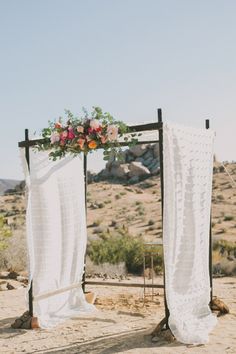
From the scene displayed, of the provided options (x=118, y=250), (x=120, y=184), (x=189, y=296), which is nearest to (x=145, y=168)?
(x=120, y=184)

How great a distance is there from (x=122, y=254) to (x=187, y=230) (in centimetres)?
780

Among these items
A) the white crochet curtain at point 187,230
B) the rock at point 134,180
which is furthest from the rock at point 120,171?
the white crochet curtain at point 187,230

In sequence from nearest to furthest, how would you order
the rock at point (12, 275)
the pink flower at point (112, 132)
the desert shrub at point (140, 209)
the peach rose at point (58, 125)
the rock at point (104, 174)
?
the pink flower at point (112, 132)
the peach rose at point (58, 125)
the rock at point (12, 275)
the desert shrub at point (140, 209)
the rock at point (104, 174)

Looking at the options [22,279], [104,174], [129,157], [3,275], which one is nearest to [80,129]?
[22,279]

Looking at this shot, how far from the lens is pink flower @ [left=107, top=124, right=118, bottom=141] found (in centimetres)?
739

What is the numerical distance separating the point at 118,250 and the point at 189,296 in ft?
27.1

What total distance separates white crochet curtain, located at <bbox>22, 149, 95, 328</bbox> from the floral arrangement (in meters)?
0.35

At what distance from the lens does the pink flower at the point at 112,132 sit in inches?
291

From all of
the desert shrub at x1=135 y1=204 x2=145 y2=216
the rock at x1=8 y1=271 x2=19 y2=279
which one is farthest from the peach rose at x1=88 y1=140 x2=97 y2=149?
the desert shrub at x1=135 y1=204 x2=145 y2=216

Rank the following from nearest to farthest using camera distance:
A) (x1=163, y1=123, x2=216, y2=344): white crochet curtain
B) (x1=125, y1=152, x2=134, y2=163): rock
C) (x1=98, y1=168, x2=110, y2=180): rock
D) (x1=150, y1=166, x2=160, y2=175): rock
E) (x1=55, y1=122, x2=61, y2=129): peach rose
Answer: (x1=163, y1=123, x2=216, y2=344): white crochet curtain, (x1=55, y1=122, x2=61, y2=129): peach rose, (x1=150, y1=166, x2=160, y2=175): rock, (x1=98, y1=168, x2=110, y2=180): rock, (x1=125, y1=152, x2=134, y2=163): rock

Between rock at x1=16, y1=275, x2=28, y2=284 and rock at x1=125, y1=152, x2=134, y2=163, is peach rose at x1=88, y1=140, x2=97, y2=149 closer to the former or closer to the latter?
rock at x1=16, y1=275, x2=28, y2=284

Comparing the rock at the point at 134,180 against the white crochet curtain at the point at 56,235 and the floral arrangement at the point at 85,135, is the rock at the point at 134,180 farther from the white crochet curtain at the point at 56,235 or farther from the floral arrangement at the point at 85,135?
the floral arrangement at the point at 85,135

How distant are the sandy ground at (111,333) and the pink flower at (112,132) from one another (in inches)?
104

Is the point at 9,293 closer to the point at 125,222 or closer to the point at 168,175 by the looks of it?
the point at 168,175
